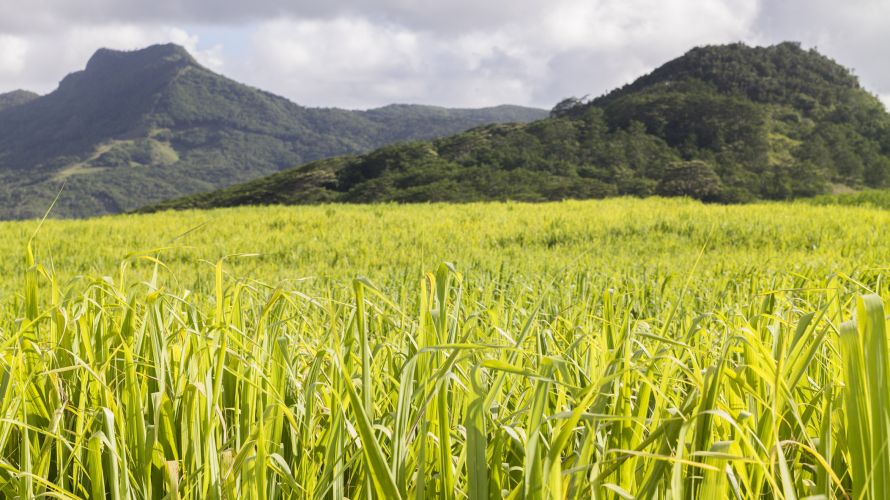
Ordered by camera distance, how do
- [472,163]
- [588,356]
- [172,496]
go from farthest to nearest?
1. [472,163]
2. [588,356]
3. [172,496]

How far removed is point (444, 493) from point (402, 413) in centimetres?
13

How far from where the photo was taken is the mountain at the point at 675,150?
35.7 m

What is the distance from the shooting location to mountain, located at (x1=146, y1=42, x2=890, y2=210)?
35719 mm

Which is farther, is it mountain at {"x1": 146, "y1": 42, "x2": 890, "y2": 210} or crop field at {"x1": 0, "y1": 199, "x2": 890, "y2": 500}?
mountain at {"x1": 146, "y1": 42, "x2": 890, "y2": 210}

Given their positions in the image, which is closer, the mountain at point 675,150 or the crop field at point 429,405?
the crop field at point 429,405

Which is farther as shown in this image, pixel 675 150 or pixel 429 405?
pixel 675 150

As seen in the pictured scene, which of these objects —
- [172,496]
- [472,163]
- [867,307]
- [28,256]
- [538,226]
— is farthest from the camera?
[472,163]

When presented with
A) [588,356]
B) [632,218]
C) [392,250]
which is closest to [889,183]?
Answer: [632,218]

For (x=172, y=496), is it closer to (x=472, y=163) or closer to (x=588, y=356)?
(x=588, y=356)

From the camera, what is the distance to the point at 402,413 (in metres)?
0.98

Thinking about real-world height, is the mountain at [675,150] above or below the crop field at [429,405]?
above

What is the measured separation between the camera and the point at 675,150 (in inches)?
1670

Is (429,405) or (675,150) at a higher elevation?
(675,150)

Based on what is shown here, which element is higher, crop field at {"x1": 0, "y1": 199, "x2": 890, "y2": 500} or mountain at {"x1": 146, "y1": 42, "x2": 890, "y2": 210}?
mountain at {"x1": 146, "y1": 42, "x2": 890, "y2": 210}
